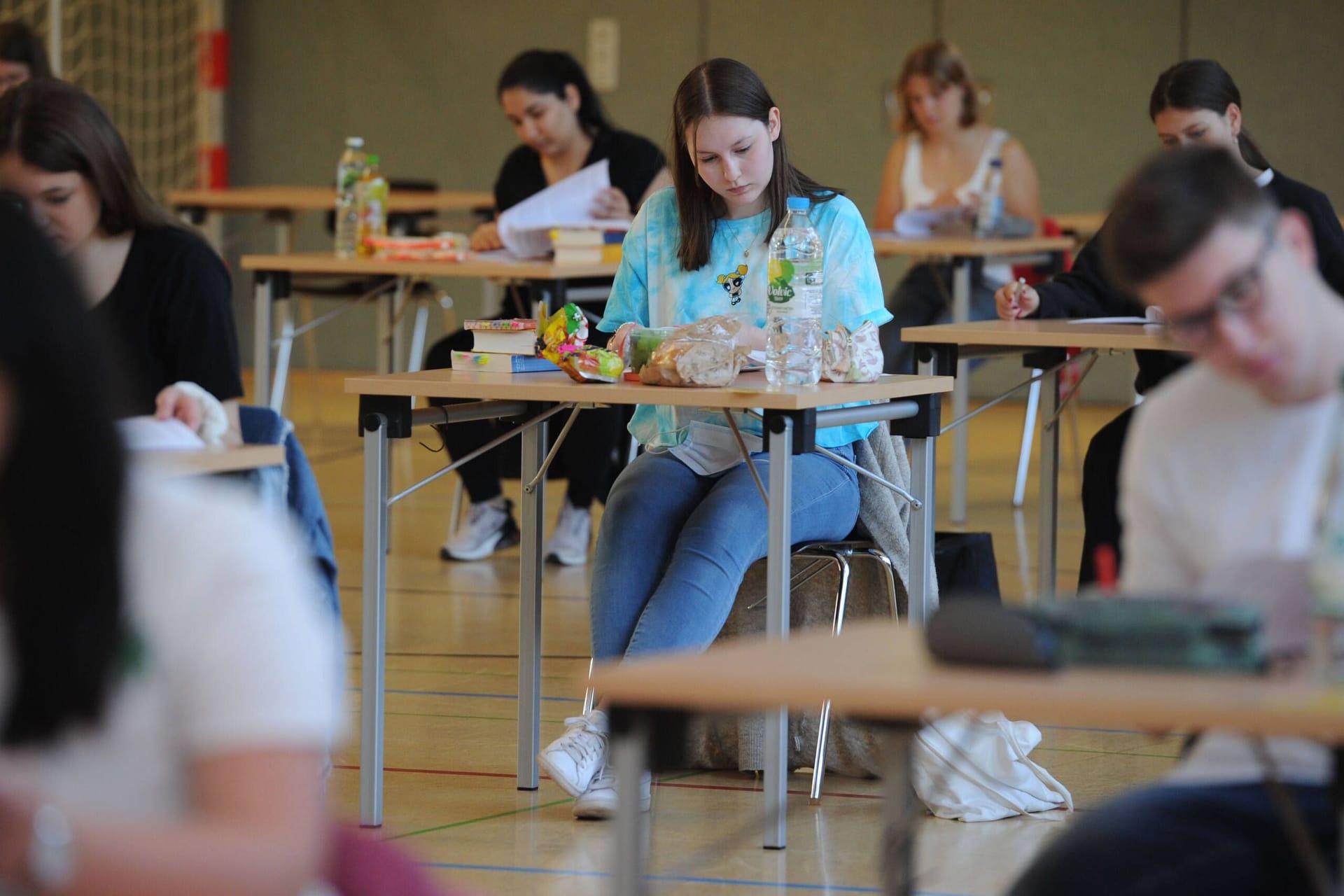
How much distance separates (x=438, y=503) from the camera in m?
6.00

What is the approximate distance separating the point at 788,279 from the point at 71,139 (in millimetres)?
1018

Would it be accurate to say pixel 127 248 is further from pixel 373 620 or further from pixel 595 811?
pixel 595 811

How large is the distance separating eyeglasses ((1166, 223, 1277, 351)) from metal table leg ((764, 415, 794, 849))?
48.6 inches

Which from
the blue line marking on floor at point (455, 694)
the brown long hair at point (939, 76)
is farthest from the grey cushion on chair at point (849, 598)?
the brown long hair at point (939, 76)

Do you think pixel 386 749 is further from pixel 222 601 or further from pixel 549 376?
pixel 222 601

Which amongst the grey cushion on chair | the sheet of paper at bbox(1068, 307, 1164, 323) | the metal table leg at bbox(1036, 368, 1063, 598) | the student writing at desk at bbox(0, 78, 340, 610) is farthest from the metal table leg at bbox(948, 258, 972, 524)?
the student writing at desk at bbox(0, 78, 340, 610)

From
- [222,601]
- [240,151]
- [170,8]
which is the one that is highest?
[170,8]

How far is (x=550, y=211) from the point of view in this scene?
15.7 ft

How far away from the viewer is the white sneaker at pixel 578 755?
274 centimetres

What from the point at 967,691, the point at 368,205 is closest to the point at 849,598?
the point at 967,691

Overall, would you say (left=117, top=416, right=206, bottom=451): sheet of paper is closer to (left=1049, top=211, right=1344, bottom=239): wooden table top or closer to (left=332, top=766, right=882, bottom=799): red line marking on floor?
(left=332, top=766, right=882, bottom=799): red line marking on floor

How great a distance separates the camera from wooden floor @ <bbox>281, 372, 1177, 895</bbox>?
2.55 m

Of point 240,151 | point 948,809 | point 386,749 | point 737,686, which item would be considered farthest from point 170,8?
point 737,686

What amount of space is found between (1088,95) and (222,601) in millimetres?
7529
